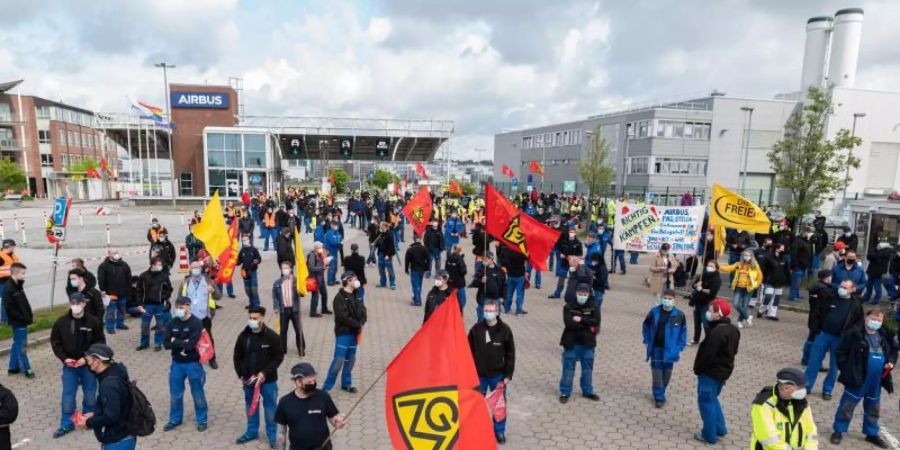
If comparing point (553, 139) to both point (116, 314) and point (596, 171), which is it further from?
point (116, 314)

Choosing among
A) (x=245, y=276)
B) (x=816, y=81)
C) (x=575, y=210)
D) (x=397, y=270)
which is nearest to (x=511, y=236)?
(x=245, y=276)

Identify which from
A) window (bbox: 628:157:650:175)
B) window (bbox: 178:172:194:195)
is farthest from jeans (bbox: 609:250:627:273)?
window (bbox: 178:172:194:195)

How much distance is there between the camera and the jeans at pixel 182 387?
6.66 meters

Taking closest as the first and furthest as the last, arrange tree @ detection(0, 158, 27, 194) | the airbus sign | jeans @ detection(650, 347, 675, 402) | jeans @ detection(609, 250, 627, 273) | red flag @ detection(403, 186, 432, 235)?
jeans @ detection(650, 347, 675, 402)
red flag @ detection(403, 186, 432, 235)
jeans @ detection(609, 250, 627, 273)
the airbus sign
tree @ detection(0, 158, 27, 194)

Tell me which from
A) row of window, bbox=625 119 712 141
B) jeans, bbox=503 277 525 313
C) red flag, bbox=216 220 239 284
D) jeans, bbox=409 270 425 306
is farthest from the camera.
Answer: row of window, bbox=625 119 712 141

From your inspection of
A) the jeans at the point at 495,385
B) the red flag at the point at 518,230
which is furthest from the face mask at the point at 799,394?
the red flag at the point at 518,230

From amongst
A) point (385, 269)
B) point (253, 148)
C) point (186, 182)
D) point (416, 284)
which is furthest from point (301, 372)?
point (186, 182)

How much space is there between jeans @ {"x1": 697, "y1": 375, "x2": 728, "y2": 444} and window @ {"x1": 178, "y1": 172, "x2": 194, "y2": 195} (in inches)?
2014

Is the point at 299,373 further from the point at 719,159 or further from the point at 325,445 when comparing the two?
the point at 719,159

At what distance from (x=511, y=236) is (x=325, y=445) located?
5.56 m

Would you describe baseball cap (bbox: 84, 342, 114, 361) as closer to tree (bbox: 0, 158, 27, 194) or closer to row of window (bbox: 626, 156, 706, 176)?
row of window (bbox: 626, 156, 706, 176)

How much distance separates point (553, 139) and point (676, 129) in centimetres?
1830

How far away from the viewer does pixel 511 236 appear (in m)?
9.73

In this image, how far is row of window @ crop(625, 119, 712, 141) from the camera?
4531 cm
